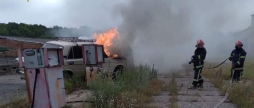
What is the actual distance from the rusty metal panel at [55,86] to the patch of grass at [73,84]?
8.28 feet

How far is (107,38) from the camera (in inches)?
427

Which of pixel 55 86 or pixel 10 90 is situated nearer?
pixel 55 86

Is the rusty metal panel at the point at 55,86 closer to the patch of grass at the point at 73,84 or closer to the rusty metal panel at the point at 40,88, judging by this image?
the rusty metal panel at the point at 40,88

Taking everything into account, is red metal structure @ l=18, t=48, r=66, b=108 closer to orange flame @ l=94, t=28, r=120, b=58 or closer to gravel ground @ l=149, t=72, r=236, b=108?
gravel ground @ l=149, t=72, r=236, b=108

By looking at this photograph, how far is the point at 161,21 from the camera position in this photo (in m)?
11.8

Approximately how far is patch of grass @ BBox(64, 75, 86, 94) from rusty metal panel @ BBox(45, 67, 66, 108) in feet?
8.28

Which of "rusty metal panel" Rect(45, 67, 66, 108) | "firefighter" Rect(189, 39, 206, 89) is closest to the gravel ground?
"firefighter" Rect(189, 39, 206, 89)

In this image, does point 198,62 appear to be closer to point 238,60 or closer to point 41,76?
point 238,60

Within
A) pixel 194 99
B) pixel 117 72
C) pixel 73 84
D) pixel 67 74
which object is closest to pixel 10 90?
pixel 67 74

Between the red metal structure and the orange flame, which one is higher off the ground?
the orange flame

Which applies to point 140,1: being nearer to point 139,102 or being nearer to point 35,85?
point 139,102

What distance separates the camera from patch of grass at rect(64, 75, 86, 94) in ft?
26.0

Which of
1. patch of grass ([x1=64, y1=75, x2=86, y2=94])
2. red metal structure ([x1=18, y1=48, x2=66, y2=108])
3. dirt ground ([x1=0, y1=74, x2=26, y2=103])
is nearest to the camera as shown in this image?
red metal structure ([x1=18, y1=48, x2=66, y2=108])

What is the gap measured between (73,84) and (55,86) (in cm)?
308
